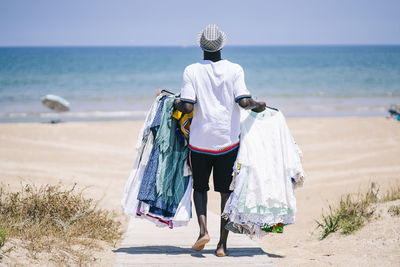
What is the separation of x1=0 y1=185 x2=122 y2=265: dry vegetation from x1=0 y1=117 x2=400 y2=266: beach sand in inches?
12.5

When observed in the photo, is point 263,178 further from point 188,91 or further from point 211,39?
point 211,39

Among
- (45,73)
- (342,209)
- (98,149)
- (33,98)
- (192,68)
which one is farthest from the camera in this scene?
(45,73)

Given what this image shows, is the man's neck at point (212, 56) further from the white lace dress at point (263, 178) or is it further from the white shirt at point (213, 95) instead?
the white lace dress at point (263, 178)

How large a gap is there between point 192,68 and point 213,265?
1585 mm

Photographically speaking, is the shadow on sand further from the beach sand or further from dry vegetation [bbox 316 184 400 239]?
dry vegetation [bbox 316 184 400 239]

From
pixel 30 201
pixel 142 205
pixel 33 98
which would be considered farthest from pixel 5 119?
pixel 142 205

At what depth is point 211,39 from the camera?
3.58 metres

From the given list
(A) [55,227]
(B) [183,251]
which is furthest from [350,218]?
(A) [55,227]

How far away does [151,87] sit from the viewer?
2880 centimetres

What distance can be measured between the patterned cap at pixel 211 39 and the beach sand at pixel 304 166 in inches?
75.1

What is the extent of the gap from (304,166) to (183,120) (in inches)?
232

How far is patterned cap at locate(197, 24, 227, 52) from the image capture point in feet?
11.8

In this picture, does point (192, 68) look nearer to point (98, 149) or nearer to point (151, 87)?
point (98, 149)

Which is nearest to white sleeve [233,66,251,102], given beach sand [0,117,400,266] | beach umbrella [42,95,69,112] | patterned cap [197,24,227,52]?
patterned cap [197,24,227,52]
